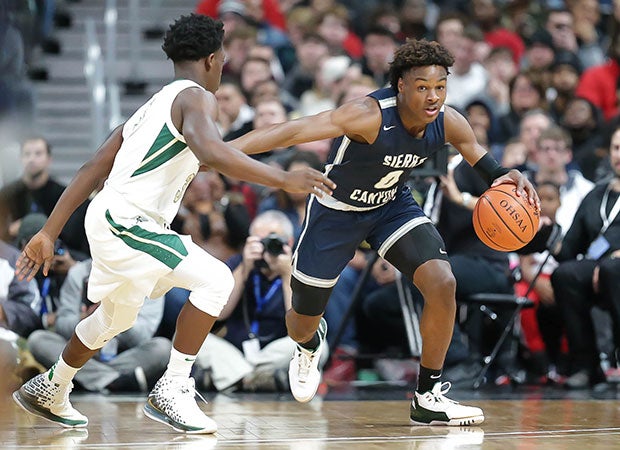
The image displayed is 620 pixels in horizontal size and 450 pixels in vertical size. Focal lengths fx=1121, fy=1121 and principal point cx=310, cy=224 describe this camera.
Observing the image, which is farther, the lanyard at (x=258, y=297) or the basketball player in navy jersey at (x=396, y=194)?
the lanyard at (x=258, y=297)

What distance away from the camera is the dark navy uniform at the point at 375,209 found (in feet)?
19.3

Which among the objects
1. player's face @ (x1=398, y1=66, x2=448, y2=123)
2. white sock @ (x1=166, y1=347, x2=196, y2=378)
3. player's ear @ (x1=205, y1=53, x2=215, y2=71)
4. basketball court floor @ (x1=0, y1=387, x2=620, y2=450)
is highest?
player's ear @ (x1=205, y1=53, x2=215, y2=71)

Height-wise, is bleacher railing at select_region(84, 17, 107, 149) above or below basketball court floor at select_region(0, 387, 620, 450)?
above

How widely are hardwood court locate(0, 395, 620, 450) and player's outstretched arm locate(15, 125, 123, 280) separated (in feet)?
2.79

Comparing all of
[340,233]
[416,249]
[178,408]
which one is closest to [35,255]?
[178,408]

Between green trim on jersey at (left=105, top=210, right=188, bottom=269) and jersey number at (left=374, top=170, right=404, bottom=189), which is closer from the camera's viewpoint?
green trim on jersey at (left=105, top=210, right=188, bottom=269)

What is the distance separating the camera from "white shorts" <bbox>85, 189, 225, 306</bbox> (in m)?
5.32

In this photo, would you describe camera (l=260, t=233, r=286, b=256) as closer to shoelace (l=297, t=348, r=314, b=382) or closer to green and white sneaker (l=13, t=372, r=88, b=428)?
shoelace (l=297, t=348, r=314, b=382)

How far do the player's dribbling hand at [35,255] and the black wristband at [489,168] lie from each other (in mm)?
2321

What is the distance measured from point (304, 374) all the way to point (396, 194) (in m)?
1.23

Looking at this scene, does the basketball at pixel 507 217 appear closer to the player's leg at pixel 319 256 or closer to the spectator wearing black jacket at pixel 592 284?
the player's leg at pixel 319 256

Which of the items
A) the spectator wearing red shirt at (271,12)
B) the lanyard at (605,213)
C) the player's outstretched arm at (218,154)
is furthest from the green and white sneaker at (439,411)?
the spectator wearing red shirt at (271,12)

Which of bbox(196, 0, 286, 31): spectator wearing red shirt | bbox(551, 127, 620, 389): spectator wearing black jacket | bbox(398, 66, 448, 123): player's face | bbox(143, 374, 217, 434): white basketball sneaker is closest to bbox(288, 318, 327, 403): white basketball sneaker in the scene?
bbox(143, 374, 217, 434): white basketball sneaker

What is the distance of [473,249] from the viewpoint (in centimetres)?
855
